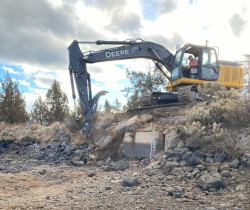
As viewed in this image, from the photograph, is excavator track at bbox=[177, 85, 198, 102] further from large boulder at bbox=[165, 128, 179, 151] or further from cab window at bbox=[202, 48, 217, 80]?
large boulder at bbox=[165, 128, 179, 151]

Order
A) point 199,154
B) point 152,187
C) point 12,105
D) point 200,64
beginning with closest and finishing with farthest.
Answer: point 152,187, point 199,154, point 200,64, point 12,105

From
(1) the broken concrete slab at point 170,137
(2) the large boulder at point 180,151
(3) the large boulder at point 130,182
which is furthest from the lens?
(1) the broken concrete slab at point 170,137

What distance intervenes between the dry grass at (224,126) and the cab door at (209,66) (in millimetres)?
2600

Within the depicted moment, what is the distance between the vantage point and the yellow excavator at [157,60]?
9.20 m

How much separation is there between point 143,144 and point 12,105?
21.1 metres

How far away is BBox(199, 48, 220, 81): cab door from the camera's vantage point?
9.51 m

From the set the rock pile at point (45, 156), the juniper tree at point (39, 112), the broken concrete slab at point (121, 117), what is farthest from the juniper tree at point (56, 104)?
the broken concrete slab at point (121, 117)

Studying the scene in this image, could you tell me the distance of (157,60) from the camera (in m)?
10.4

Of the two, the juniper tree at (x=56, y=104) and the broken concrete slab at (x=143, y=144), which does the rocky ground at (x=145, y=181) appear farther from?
the juniper tree at (x=56, y=104)

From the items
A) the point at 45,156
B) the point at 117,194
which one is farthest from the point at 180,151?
A: the point at 45,156

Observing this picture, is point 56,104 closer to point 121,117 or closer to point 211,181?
point 121,117

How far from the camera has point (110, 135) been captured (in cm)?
906

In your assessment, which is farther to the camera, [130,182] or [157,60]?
[157,60]

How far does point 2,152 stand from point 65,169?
806cm
